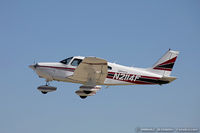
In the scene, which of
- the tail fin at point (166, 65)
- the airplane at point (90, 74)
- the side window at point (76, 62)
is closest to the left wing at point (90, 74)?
the airplane at point (90, 74)

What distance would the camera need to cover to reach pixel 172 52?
1811 centimetres

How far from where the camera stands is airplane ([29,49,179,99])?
15172 millimetres

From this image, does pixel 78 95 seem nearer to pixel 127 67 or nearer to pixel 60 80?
pixel 60 80

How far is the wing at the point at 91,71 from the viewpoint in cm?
1432

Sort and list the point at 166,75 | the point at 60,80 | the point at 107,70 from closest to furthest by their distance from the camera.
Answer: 1. the point at 107,70
2. the point at 60,80
3. the point at 166,75

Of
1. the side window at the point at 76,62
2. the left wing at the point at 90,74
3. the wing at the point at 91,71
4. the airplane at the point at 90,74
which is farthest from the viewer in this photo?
the side window at the point at 76,62

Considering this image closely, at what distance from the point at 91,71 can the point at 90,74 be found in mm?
317

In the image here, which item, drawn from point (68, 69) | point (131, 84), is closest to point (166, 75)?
point (131, 84)

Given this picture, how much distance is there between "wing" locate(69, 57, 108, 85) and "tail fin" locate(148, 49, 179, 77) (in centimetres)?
384

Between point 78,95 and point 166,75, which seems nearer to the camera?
point 78,95

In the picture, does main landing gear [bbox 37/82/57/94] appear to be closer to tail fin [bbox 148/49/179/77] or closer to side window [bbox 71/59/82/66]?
side window [bbox 71/59/82/66]

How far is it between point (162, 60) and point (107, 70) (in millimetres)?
4750

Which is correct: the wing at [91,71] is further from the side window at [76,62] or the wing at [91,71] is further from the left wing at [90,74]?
the side window at [76,62]

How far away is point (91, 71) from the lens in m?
Answer: 15.3
